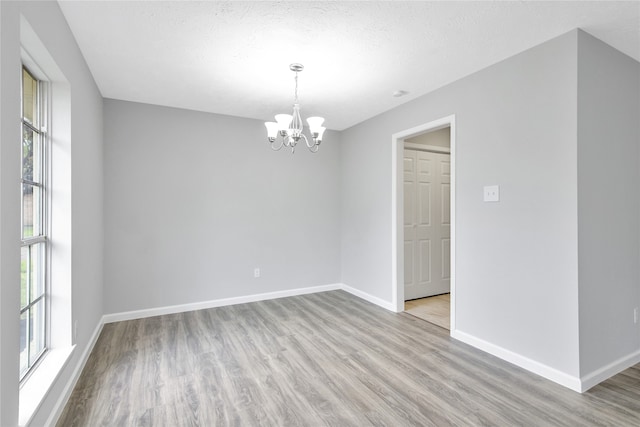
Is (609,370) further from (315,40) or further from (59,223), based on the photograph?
(59,223)

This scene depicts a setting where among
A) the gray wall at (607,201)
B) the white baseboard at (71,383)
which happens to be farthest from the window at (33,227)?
the gray wall at (607,201)

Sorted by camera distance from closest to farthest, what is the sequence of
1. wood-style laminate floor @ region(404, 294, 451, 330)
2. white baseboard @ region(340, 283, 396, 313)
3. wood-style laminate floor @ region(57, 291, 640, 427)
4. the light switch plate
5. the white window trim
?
wood-style laminate floor @ region(57, 291, 640, 427), the white window trim, the light switch plate, wood-style laminate floor @ region(404, 294, 451, 330), white baseboard @ region(340, 283, 396, 313)

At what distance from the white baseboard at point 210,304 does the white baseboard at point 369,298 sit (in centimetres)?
16

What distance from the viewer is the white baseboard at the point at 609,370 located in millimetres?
2219

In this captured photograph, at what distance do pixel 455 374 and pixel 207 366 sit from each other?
1.96 m

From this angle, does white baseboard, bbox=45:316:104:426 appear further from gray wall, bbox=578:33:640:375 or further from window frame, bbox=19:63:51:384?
gray wall, bbox=578:33:640:375

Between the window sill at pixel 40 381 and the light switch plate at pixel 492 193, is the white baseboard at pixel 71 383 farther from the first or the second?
the light switch plate at pixel 492 193

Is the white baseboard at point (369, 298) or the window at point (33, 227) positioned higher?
the window at point (33, 227)

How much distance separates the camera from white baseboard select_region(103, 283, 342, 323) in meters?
3.63

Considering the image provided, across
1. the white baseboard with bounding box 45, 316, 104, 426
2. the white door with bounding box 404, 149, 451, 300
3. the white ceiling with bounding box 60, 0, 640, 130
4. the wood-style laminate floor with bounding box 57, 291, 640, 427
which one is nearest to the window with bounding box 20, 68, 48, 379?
the white baseboard with bounding box 45, 316, 104, 426

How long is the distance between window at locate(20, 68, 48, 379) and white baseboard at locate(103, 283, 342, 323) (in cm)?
162

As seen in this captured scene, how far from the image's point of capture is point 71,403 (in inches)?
81.4

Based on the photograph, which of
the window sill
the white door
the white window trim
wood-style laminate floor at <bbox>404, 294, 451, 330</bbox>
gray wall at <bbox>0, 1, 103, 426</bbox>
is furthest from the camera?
the white door

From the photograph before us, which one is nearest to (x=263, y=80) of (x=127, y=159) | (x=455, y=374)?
(x=127, y=159)
